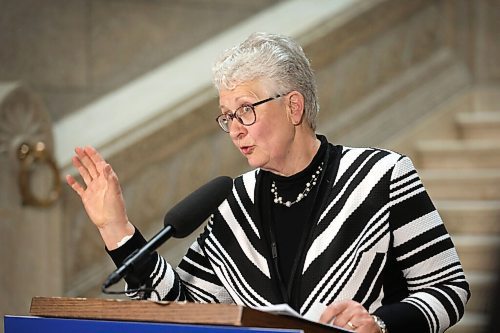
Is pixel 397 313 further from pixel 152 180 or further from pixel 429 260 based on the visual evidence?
pixel 152 180

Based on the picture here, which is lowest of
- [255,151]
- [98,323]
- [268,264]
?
[98,323]

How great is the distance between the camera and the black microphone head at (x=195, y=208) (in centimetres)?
262

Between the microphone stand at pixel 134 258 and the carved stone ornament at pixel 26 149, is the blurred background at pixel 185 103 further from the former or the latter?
the microphone stand at pixel 134 258

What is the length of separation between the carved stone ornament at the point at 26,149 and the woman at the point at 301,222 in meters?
2.18

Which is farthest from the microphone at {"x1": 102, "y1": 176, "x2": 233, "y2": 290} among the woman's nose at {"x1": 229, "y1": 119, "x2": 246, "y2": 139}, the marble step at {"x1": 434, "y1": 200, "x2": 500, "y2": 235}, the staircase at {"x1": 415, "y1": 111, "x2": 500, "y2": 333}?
the marble step at {"x1": 434, "y1": 200, "x2": 500, "y2": 235}

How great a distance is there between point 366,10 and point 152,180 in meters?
2.03

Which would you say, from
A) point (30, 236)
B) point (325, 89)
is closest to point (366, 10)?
point (325, 89)

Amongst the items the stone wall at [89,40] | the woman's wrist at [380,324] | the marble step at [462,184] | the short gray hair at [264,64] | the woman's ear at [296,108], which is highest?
the stone wall at [89,40]

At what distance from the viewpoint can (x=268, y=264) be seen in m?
3.23

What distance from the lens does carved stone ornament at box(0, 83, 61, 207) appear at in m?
5.30

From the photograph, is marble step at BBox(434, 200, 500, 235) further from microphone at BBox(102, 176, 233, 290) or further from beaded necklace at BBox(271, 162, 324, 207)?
microphone at BBox(102, 176, 233, 290)

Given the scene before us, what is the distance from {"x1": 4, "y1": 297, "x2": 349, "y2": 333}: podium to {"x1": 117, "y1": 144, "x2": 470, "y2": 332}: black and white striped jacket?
0.56 metres

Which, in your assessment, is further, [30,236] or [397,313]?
[30,236]

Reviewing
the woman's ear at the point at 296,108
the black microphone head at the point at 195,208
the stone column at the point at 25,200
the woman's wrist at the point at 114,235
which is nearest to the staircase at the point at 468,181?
the stone column at the point at 25,200
